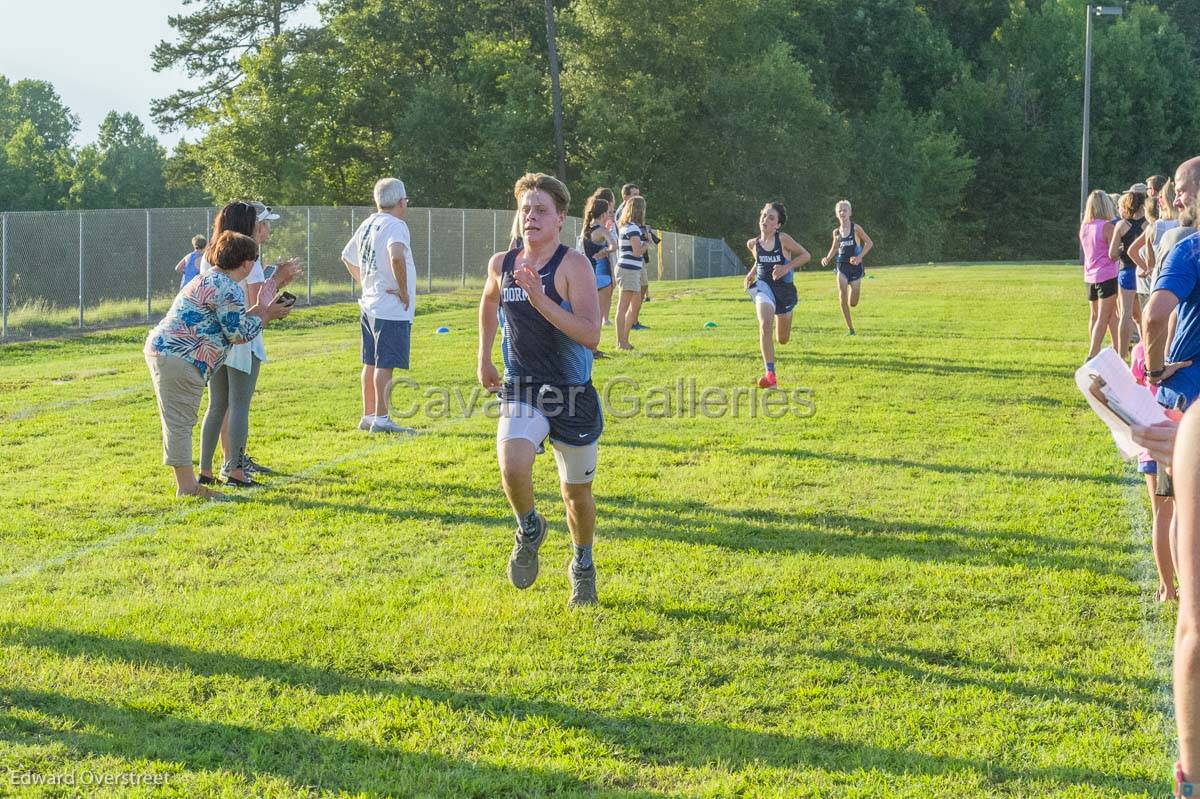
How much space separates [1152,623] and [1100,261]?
9.08 metres

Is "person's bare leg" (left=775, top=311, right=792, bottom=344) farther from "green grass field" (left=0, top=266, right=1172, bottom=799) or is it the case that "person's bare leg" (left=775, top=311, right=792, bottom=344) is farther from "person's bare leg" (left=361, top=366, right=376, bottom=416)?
"person's bare leg" (left=361, top=366, right=376, bottom=416)

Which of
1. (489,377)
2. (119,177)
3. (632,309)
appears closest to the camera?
(489,377)

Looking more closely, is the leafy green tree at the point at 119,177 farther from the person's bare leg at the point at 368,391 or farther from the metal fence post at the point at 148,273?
the person's bare leg at the point at 368,391

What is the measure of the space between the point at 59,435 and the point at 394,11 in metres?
48.1

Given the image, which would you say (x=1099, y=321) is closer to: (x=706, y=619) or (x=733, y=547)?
(x=733, y=547)

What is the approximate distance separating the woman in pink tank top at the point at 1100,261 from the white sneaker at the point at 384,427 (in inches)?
305

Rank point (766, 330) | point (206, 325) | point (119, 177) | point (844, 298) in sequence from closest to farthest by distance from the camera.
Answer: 1. point (206, 325)
2. point (766, 330)
3. point (844, 298)
4. point (119, 177)

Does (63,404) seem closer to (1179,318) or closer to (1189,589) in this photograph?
(1179,318)

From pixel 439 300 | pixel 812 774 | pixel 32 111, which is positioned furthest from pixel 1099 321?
pixel 32 111

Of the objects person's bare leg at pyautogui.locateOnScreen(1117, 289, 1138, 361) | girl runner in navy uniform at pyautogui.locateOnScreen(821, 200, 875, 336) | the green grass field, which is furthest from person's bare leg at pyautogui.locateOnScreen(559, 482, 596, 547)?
girl runner in navy uniform at pyautogui.locateOnScreen(821, 200, 875, 336)

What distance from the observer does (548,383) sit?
565 cm

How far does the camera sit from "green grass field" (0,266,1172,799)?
4.07 m

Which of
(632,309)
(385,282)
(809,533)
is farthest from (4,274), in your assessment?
(809,533)

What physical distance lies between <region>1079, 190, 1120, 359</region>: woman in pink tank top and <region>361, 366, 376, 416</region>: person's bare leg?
7.92 meters
